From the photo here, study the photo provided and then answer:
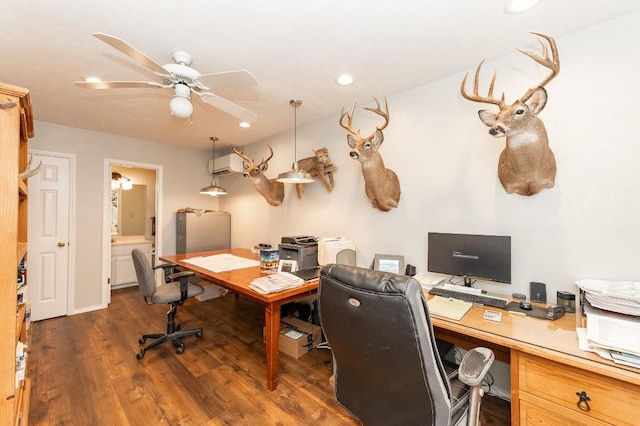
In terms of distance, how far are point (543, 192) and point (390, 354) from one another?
A: 168 cm

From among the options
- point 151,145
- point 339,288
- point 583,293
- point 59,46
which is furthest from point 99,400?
point 151,145

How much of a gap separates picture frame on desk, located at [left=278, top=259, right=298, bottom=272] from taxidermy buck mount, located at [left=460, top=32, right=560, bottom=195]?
6.45 ft

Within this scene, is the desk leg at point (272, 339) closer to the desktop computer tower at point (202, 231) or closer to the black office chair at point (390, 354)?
the black office chair at point (390, 354)

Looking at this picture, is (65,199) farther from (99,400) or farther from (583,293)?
(583,293)

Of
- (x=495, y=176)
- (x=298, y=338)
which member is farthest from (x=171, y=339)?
(x=495, y=176)

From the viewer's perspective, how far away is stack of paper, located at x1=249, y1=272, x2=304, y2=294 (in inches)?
81.5

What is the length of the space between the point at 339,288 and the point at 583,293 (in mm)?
1543

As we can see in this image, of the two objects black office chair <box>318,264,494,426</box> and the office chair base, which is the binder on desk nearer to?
black office chair <box>318,264,494,426</box>

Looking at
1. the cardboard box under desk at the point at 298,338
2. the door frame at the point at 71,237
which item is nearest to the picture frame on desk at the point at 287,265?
the cardboard box under desk at the point at 298,338

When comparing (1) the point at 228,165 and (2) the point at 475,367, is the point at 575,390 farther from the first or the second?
(1) the point at 228,165

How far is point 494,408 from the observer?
1.93 m

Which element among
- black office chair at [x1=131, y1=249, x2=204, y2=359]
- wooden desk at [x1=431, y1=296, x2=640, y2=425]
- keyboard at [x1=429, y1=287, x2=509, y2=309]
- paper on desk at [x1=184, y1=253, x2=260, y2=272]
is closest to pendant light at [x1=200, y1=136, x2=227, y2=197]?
paper on desk at [x1=184, y1=253, x2=260, y2=272]

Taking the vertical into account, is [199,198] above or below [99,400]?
above

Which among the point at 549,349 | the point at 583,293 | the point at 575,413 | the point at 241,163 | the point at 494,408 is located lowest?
the point at 494,408
